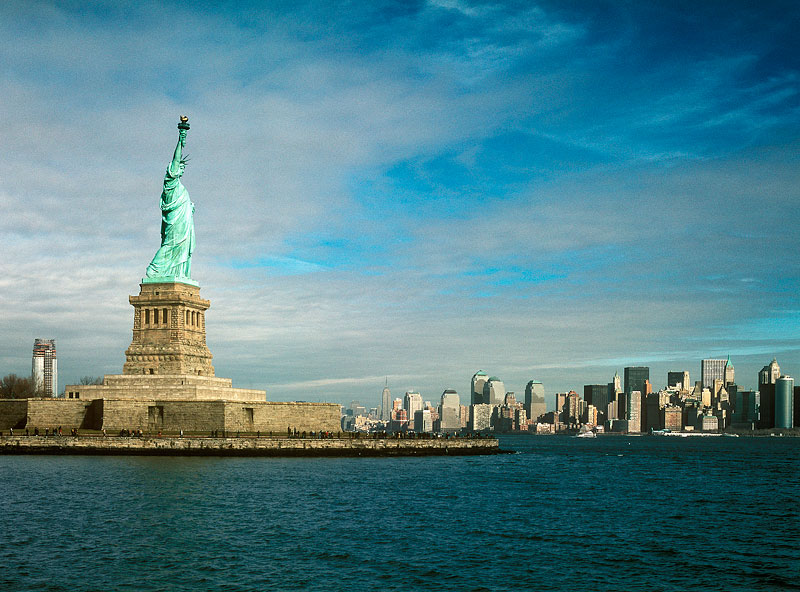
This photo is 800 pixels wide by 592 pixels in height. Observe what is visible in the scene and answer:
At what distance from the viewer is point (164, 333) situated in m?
82.6

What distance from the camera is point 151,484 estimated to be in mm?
51875

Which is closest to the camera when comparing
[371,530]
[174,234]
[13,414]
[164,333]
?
[371,530]

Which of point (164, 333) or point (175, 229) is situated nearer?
point (164, 333)

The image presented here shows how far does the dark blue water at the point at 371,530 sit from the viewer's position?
97.0 feet

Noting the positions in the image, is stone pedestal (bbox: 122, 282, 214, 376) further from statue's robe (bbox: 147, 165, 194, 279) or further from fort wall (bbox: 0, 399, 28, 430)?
fort wall (bbox: 0, 399, 28, 430)

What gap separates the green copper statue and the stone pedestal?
1.67 metres

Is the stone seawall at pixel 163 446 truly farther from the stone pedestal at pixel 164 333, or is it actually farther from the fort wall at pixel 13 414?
the stone pedestal at pixel 164 333

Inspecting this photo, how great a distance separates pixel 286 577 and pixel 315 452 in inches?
1993

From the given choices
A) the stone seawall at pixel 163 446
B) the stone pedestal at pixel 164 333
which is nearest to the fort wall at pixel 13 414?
the stone seawall at pixel 163 446

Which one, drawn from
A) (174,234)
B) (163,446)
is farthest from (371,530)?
(174,234)

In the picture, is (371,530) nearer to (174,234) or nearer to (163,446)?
(163,446)

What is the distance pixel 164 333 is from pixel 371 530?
1928 inches

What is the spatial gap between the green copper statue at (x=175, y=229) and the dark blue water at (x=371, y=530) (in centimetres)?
2471

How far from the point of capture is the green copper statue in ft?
279
